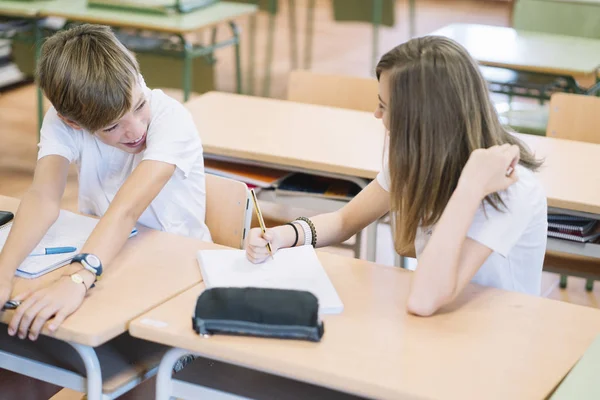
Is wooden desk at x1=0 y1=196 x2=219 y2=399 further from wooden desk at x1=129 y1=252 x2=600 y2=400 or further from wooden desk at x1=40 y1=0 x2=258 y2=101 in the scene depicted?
wooden desk at x1=40 y1=0 x2=258 y2=101

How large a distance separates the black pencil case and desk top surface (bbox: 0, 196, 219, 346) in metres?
0.16

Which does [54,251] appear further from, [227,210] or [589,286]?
[589,286]

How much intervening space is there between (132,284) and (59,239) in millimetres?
301

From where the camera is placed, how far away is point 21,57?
15.8 feet

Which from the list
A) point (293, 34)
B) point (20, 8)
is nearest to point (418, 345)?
point (20, 8)

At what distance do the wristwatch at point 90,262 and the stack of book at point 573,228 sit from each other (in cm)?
131

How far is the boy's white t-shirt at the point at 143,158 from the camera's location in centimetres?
195

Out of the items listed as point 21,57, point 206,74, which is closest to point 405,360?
point 206,74

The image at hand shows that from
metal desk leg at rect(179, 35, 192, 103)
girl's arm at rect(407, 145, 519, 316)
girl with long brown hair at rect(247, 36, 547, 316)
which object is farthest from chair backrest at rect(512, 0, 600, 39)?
girl's arm at rect(407, 145, 519, 316)

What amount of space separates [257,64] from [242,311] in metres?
5.26

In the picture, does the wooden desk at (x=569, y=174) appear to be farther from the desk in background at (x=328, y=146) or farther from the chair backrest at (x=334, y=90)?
the chair backrest at (x=334, y=90)

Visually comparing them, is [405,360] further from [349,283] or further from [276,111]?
[276,111]

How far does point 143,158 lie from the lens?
1.90 m

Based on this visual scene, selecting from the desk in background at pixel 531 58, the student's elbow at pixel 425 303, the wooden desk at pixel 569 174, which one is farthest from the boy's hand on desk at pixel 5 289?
the desk in background at pixel 531 58
